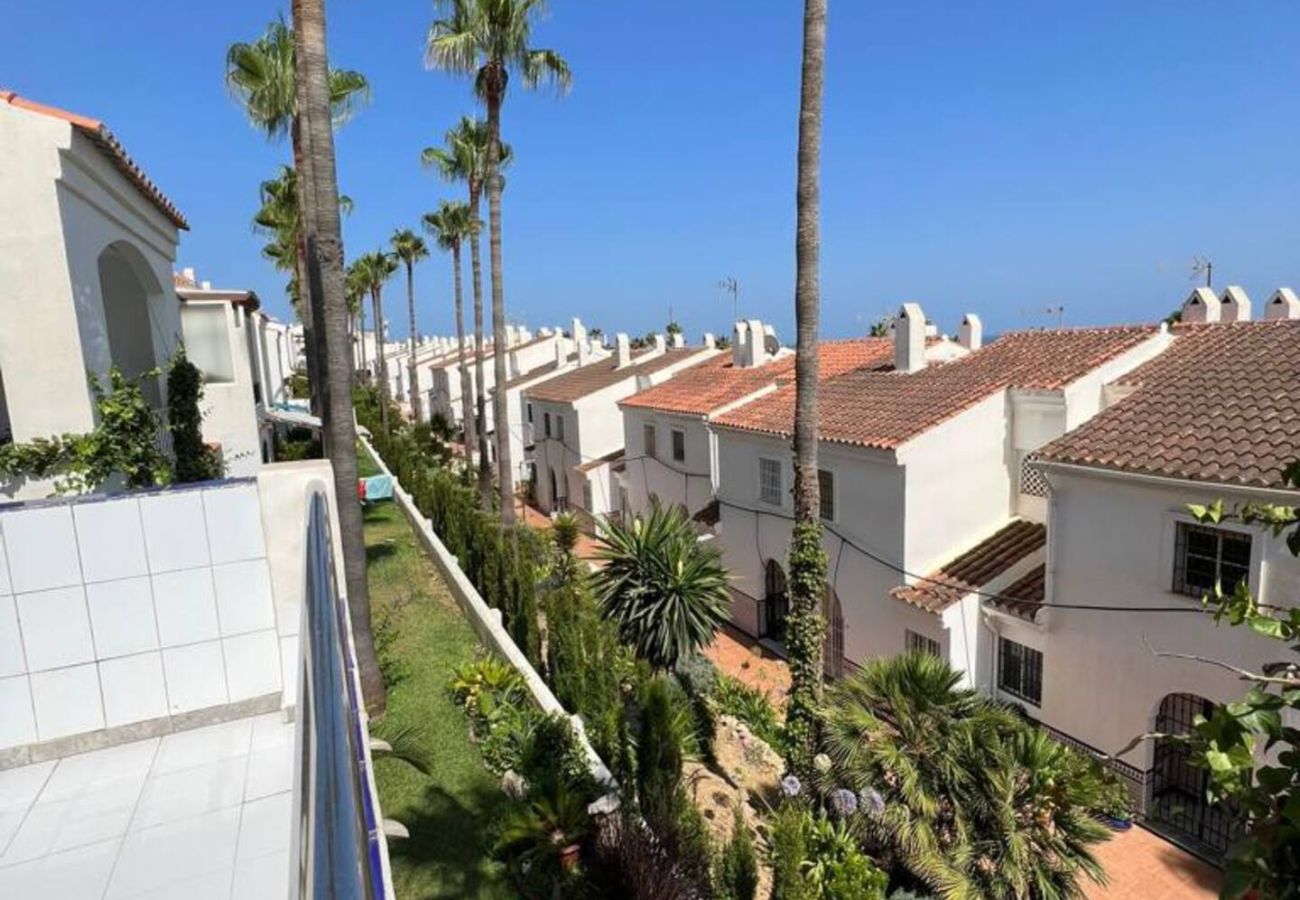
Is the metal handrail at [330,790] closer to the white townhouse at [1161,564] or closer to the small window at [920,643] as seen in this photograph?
the white townhouse at [1161,564]

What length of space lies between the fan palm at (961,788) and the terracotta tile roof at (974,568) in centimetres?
505

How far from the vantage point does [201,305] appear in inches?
732

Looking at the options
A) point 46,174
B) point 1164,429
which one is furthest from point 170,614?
point 1164,429

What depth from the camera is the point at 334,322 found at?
10.4 meters

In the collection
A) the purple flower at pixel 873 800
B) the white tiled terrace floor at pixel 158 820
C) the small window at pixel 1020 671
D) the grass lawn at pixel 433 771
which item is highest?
the white tiled terrace floor at pixel 158 820

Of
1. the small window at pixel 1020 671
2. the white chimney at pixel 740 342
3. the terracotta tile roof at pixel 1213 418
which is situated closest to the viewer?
the terracotta tile roof at pixel 1213 418

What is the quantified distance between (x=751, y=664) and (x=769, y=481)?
5282 mm

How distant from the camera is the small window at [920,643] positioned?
16141 millimetres

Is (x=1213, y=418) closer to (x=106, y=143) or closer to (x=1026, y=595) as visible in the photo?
(x=1026, y=595)

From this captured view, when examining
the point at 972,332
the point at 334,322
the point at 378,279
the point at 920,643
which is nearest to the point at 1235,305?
the point at 972,332

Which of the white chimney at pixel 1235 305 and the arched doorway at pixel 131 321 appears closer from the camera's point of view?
the arched doorway at pixel 131 321

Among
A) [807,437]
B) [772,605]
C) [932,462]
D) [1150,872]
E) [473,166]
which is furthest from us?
[473,166]

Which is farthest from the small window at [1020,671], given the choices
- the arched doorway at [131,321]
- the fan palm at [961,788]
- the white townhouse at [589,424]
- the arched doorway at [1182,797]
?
the white townhouse at [589,424]

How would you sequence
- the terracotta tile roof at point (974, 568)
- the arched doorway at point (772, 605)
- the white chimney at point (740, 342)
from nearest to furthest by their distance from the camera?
1. the terracotta tile roof at point (974, 568)
2. the arched doorway at point (772, 605)
3. the white chimney at point (740, 342)
